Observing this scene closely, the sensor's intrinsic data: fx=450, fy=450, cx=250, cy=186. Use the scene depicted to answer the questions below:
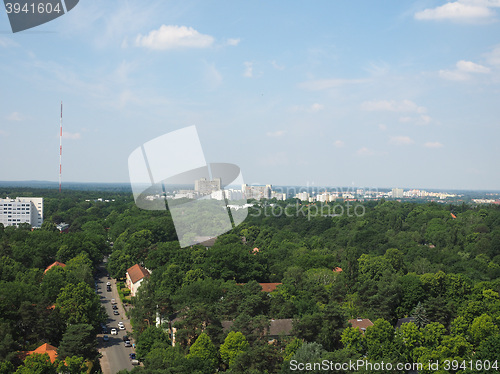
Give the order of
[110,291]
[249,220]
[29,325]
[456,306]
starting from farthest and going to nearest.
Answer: [249,220]
[110,291]
[456,306]
[29,325]

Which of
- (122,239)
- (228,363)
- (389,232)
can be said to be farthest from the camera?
(389,232)

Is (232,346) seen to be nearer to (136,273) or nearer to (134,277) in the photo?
(134,277)

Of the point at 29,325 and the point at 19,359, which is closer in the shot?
the point at 19,359

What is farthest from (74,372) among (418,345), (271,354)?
(418,345)

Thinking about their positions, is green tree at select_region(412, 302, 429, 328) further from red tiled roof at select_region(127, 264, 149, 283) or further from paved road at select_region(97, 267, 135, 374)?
red tiled roof at select_region(127, 264, 149, 283)

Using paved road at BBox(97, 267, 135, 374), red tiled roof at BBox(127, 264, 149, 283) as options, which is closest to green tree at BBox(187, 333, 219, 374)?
paved road at BBox(97, 267, 135, 374)

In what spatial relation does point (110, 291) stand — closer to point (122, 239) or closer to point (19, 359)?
point (122, 239)
